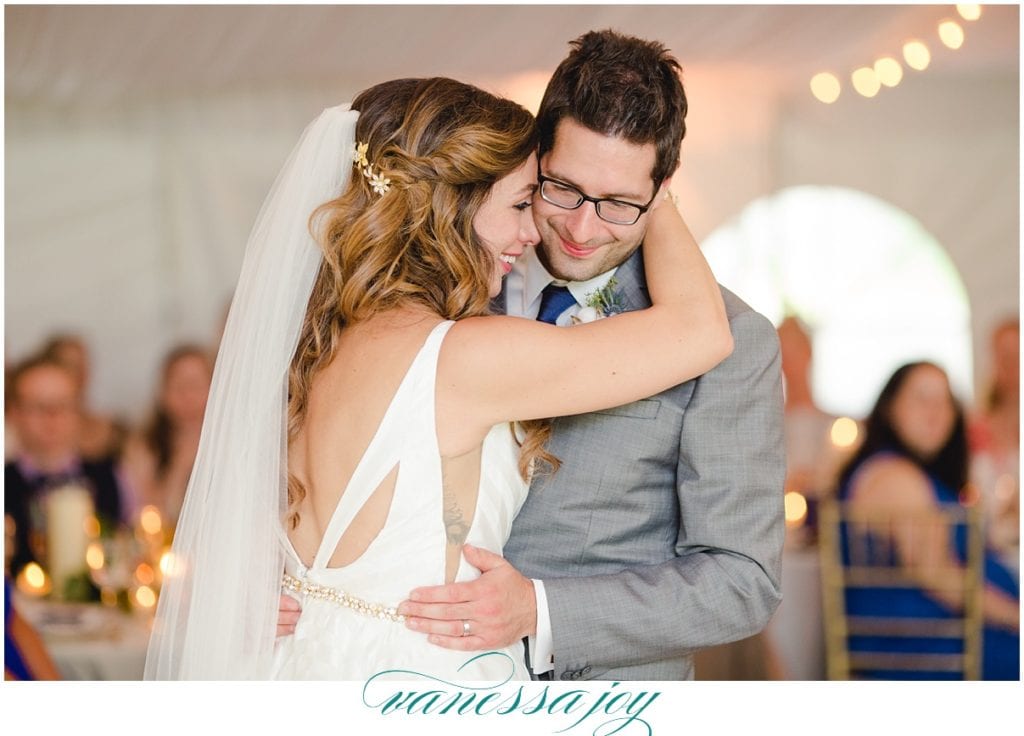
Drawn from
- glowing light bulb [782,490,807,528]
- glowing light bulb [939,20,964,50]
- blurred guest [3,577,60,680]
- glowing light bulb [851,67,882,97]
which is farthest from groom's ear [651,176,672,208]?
glowing light bulb [851,67,882,97]

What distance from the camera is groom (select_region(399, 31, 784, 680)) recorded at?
2178 millimetres

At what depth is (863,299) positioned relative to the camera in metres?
7.59

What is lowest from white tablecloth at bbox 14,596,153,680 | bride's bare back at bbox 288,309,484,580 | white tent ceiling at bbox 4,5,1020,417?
white tablecloth at bbox 14,596,153,680

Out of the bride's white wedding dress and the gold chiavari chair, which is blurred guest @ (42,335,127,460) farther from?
the bride's white wedding dress

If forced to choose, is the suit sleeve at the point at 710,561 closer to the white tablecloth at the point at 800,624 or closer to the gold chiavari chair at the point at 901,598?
the gold chiavari chair at the point at 901,598

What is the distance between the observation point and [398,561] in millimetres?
2125

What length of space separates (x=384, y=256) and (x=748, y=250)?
5.72 metres

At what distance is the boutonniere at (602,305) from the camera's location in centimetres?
237

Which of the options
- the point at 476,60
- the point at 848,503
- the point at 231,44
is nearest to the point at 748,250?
the point at 476,60

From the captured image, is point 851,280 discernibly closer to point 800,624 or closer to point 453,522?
point 800,624

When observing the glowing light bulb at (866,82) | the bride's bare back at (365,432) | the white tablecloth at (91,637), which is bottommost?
the white tablecloth at (91,637)

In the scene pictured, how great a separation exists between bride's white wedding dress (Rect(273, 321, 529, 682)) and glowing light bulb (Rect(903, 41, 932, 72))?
15.8 feet

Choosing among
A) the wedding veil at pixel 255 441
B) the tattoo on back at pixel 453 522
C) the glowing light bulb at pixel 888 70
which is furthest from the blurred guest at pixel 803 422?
the wedding veil at pixel 255 441
